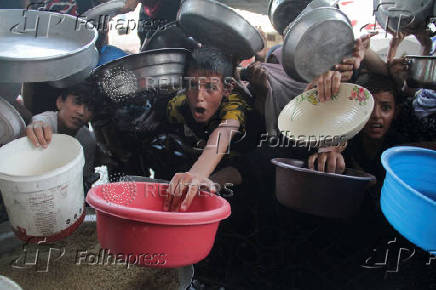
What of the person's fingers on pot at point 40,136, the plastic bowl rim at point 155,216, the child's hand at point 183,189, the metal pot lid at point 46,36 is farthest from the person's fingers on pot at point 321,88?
the person's fingers on pot at point 40,136

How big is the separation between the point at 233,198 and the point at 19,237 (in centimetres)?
107

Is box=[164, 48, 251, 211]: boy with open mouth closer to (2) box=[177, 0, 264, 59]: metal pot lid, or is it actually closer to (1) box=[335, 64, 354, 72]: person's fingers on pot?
(2) box=[177, 0, 264, 59]: metal pot lid

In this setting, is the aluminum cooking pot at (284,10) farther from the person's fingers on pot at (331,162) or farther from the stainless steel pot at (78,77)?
the stainless steel pot at (78,77)

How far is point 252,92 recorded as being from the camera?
190 centimetres

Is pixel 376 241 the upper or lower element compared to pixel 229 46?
lower

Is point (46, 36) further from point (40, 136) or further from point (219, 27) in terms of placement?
point (219, 27)

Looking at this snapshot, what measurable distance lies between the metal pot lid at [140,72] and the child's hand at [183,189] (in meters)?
0.50

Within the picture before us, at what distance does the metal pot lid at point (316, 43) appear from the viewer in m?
1.36

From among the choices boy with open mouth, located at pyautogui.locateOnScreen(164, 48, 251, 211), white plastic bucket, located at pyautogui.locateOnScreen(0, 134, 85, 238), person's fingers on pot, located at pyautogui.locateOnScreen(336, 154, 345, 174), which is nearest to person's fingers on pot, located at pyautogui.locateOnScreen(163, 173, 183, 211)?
boy with open mouth, located at pyautogui.locateOnScreen(164, 48, 251, 211)

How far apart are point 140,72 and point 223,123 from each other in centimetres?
46

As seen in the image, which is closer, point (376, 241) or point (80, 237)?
point (80, 237)

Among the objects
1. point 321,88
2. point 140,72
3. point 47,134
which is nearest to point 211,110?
point 140,72

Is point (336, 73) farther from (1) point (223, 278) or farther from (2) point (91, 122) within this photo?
(2) point (91, 122)

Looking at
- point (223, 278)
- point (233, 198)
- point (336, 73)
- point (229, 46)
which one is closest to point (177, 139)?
point (233, 198)
